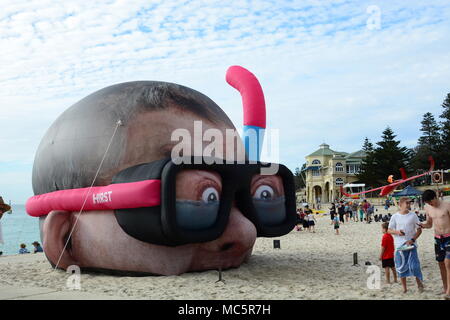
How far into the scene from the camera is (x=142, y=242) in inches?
348

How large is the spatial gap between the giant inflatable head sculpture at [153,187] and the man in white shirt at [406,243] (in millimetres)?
2812

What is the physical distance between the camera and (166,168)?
27.3 ft

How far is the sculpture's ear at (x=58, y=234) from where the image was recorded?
9.76 metres

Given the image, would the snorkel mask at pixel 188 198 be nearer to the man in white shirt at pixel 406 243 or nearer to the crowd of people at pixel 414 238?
the crowd of people at pixel 414 238

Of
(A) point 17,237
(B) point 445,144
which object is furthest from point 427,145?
(A) point 17,237

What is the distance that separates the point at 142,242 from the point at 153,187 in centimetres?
123

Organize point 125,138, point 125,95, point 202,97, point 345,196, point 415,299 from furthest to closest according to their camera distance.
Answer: point 345,196
point 202,97
point 125,95
point 125,138
point 415,299

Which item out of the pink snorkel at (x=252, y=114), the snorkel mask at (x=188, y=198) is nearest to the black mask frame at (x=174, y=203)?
the snorkel mask at (x=188, y=198)

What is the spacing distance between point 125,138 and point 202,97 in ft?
7.46

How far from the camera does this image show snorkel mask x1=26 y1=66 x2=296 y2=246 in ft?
27.3
